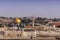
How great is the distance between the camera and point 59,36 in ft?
19.7

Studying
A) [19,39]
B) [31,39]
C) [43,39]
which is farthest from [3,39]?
[43,39]

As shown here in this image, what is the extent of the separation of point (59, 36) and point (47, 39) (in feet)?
3.43

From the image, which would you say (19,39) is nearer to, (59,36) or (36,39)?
(36,39)

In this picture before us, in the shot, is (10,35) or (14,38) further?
(10,35)

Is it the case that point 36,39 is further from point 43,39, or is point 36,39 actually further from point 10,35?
point 10,35

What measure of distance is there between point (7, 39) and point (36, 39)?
0.79 metres

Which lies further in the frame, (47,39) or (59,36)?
(59,36)

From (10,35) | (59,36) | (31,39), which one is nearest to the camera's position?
(31,39)

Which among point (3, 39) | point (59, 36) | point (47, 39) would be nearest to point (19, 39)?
point (3, 39)

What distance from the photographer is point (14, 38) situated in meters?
5.10

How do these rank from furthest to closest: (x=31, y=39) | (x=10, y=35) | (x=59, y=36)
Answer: (x=59, y=36)
(x=10, y=35)
(x=31, y=39)

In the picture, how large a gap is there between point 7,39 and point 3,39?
0.38 feet

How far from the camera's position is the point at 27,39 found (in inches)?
198

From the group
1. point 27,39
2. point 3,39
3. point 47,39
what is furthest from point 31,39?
point 3,39
